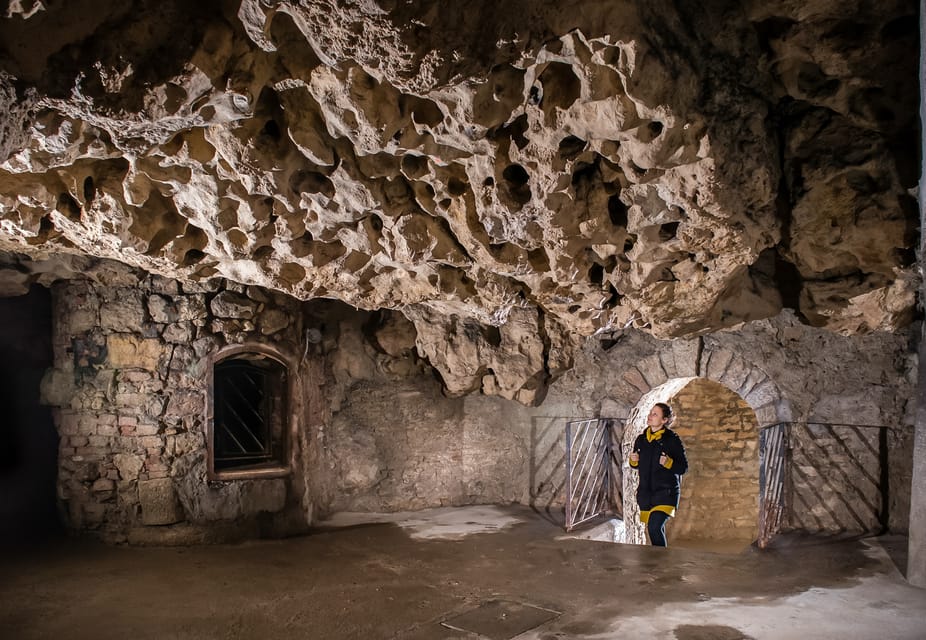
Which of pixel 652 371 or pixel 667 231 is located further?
pixel 652 371

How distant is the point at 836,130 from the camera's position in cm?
363

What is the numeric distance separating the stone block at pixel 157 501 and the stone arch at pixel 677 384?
4615mm

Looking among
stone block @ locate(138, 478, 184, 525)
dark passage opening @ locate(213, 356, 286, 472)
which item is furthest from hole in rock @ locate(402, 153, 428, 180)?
stone block @ locate(138, 478, 184, 525)

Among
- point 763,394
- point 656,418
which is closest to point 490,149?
point 656,418

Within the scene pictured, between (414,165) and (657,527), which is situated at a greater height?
(414,165)

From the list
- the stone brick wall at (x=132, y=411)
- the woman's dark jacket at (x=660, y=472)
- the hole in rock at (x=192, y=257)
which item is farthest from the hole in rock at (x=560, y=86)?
the stone brick wall at (x=132, y=411)

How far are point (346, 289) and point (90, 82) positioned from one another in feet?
9.49

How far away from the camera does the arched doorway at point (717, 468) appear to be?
984 cm

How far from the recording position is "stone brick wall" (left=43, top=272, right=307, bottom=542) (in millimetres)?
5934

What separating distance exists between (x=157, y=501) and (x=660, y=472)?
4620 millimetres

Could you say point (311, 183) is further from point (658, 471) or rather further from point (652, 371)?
point (652, 371)

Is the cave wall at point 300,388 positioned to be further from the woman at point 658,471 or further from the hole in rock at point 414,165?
the hole in rock at point 414,165

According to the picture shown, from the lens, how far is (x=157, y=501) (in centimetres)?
594

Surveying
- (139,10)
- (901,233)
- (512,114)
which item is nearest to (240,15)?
(139,10)
